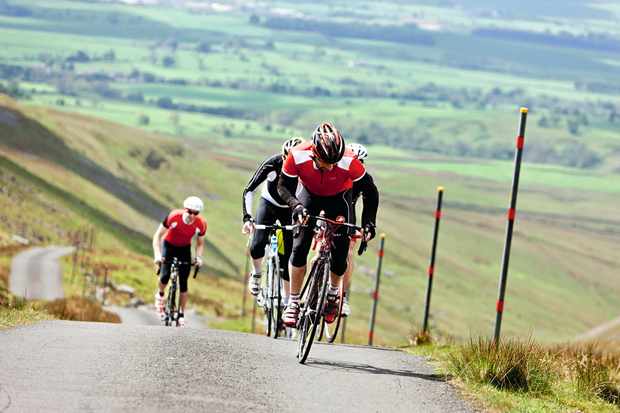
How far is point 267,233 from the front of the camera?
15.3 meters

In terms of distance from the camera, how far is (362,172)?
39.1ft

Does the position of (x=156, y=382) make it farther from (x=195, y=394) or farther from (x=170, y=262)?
(x=170, y=262)

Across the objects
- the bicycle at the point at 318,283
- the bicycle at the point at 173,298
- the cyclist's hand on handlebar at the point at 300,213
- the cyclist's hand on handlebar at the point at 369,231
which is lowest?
the bicycle at the point at 173,298

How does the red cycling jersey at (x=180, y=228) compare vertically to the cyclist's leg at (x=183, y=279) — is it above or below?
above

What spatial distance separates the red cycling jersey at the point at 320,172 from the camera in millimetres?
11703

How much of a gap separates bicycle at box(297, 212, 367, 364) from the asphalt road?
0.26m

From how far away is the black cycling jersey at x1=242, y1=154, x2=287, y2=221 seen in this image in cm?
1415

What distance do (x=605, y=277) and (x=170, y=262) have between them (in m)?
171

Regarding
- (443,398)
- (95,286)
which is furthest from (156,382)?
(95,286)

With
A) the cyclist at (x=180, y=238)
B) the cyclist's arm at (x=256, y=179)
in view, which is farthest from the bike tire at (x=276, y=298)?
the cyclist at (x=180, y=238)

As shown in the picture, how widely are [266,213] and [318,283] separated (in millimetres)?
3010

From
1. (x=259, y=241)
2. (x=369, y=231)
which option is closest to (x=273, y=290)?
(x=259, y=241)

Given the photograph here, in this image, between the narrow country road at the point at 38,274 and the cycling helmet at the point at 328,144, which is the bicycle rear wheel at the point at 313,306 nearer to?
the cycling helmet at the point at 328,144

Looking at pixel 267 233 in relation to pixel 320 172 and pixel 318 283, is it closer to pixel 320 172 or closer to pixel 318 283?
pixel 318 283
